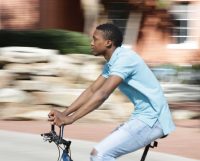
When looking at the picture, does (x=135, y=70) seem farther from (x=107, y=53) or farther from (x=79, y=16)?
(x=79, y=16)

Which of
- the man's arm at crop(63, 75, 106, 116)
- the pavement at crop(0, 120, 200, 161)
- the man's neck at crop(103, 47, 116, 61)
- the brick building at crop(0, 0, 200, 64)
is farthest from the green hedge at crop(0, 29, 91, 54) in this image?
the man's neck at crop(103, 47, 116, 61)

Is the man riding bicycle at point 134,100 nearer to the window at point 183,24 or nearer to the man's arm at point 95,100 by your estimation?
the man's arm at point 95,100

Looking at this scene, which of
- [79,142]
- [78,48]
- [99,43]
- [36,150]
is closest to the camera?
[99,43]

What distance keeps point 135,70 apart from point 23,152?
16.4 ft

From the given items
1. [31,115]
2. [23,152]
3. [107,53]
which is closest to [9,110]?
[31,115]

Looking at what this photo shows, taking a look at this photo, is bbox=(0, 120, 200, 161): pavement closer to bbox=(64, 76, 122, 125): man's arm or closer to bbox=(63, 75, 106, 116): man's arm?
bbox=(63, 75, 106, 116): man's arm

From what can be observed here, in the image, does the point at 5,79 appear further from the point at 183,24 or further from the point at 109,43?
the point at 183,24

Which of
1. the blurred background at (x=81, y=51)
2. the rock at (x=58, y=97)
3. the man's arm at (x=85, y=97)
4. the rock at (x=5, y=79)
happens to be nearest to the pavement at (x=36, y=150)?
the rock at (x=58, y=97)

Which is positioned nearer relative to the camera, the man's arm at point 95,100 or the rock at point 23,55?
the man's arm at point 95,100

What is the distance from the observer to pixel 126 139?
15.5ft

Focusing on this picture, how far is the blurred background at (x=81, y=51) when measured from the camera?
1301 centimetres

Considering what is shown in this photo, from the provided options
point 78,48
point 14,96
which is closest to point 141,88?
point 14,96

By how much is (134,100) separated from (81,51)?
1416 centimetres

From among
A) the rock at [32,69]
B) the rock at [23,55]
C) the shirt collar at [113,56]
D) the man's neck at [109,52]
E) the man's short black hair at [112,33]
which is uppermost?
the rock at [23,55]
